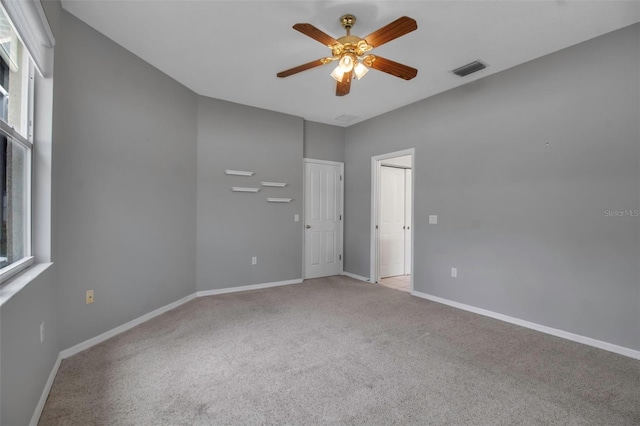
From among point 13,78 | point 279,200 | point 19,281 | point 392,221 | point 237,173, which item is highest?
point 13,78

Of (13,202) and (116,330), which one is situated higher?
(13,202)

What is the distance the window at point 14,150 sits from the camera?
1658mm

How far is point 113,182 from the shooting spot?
9.57ft

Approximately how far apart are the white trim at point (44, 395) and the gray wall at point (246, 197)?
201 centimetres

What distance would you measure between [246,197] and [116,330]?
2279mm

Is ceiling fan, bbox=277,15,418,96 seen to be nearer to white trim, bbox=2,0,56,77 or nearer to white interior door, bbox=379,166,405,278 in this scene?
white trim, bbox=2,0,56,77

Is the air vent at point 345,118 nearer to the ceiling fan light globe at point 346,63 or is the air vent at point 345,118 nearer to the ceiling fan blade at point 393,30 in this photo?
the ceiling fan light globe at point 346,63

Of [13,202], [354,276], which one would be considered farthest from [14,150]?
[354,276]

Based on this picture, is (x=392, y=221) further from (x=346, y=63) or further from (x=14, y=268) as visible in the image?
(x=14, y=268)

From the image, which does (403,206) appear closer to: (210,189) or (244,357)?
(210,189)

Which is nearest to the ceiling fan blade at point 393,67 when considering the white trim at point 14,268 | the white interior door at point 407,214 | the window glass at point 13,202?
the window glass at point 13,202

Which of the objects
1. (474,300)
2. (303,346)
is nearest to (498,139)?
(474,300)

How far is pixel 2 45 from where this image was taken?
1.62 m

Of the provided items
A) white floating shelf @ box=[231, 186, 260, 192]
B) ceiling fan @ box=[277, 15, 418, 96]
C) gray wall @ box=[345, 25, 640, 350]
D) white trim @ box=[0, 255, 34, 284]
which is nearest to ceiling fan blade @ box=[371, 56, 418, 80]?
ceiling fan @ box=[277, 15, 418, 96]
